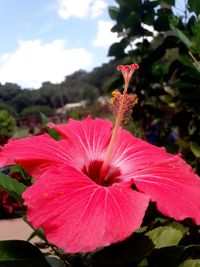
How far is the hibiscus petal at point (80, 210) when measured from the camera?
533 millimetres

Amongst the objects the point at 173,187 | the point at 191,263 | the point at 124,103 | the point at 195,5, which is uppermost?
the point at 195,5

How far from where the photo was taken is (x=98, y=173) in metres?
0.82

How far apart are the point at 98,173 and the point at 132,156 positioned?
0.10 m

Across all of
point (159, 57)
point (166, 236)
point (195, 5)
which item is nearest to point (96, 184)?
point (166, 236)

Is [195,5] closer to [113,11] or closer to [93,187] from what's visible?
[113,11]

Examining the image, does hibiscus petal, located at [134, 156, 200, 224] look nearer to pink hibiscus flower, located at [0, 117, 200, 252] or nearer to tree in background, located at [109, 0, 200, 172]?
pink hibiscus flower, located at [0, 117, 200, 252]

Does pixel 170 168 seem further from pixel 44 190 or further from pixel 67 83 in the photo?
pixel 67 83

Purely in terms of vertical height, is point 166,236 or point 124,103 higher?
point 124,103

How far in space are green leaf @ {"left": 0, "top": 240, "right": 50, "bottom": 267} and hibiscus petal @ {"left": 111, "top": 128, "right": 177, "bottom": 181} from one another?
21cm

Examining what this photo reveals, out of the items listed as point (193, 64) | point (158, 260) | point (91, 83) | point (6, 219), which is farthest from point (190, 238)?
point (91, 83)

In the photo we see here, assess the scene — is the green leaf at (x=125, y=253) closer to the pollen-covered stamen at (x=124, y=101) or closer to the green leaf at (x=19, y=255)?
the green leaf at (x=19, y=255)

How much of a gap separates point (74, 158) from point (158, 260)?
243mm

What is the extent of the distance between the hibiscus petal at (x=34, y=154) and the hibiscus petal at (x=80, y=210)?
2.1 inches

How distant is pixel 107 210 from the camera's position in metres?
0.59
